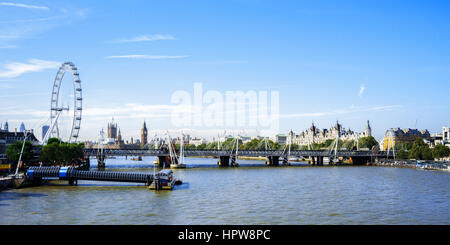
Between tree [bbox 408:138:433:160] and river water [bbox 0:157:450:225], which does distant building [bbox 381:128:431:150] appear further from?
river water [bbox 0:157:450:225]

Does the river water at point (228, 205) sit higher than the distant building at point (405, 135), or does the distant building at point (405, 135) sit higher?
the distant building at point (405, 135)

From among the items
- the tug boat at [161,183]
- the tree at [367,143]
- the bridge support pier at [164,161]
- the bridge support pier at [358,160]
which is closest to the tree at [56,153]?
the bridge support pier at [164,161]

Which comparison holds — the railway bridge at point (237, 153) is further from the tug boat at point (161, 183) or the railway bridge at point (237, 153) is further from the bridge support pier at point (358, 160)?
the tug boat at point (161, 183)

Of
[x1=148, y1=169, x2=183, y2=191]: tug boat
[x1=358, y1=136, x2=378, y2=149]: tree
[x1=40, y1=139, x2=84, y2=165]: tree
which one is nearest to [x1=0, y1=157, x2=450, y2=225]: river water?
[x1=148, y1=169, x2=183, y2=191]: tug boat

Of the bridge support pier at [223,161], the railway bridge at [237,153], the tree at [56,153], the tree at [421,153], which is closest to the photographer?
the tree at [56,153]

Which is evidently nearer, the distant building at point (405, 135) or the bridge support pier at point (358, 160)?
the bridge support pier at point (358, 160)

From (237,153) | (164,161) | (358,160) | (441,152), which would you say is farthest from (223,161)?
(441,152)

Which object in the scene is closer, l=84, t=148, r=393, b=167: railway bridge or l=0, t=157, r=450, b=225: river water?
l=0, t=157, r=450, b=225: river water

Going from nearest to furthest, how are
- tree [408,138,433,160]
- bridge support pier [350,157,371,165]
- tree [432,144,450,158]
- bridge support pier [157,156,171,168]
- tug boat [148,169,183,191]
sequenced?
tug boat [148,169,183,191], bridge support pier [157,156,171,168], tree [432,144,450,158], tree [408,138,433,160], bridge support pier [350,157,371,165]

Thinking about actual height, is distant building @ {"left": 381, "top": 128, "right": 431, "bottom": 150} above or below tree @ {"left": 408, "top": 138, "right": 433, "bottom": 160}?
above

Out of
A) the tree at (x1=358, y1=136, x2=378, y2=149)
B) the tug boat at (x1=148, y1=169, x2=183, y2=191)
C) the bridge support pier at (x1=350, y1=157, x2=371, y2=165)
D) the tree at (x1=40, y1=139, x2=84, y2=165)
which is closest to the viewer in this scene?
the tug boat at (x1=148, y1=169, x2=183, y2=191)
